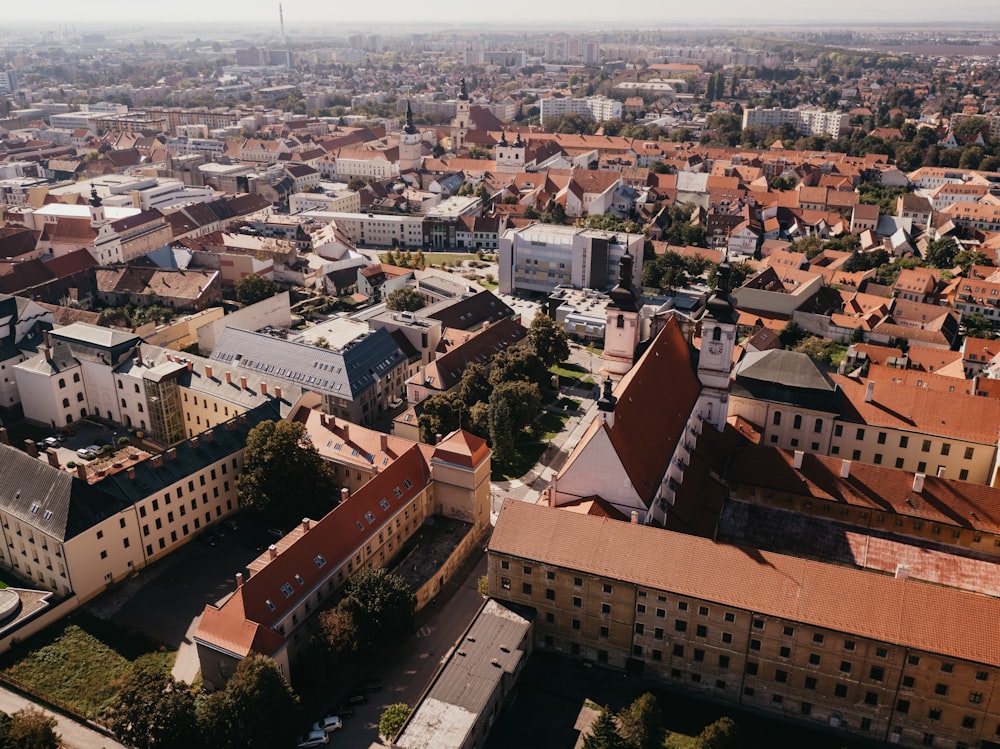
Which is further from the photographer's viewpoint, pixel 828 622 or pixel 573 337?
pixel 573 337

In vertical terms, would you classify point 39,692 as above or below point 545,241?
below

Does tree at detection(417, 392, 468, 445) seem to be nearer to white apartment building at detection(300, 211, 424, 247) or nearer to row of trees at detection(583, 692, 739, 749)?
row of trees at detection(583, 692, 739, 749)

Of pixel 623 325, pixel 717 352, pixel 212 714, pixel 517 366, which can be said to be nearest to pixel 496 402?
pixel 517 366

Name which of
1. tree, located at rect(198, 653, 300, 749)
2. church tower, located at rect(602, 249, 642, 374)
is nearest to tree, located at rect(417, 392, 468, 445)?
church tower, located at rect(602, 249, 642, 374)

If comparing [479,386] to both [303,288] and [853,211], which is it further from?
[853,211]

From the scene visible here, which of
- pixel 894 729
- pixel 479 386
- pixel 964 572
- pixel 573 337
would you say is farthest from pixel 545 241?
pixel 894 729

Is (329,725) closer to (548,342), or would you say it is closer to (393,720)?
(393,720)
